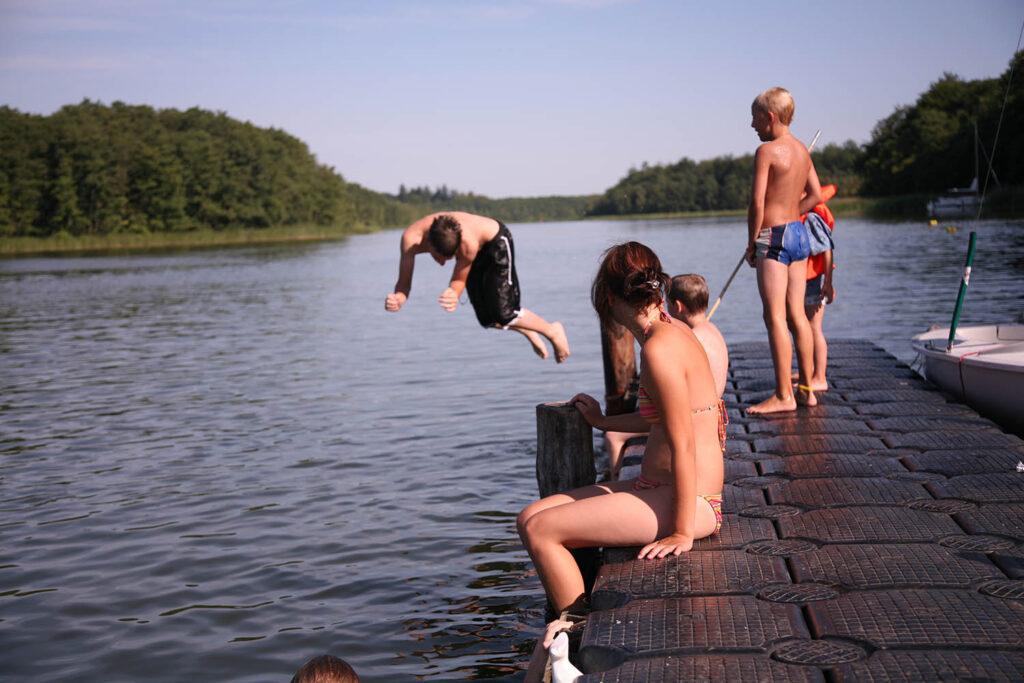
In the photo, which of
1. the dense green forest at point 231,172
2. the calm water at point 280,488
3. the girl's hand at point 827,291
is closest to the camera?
the calm water at point 280,488

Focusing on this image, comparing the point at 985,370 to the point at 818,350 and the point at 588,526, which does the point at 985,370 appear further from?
the point at 588,526

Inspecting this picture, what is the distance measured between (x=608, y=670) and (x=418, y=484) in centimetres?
642

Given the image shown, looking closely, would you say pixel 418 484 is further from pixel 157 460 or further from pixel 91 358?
pixel 91 358

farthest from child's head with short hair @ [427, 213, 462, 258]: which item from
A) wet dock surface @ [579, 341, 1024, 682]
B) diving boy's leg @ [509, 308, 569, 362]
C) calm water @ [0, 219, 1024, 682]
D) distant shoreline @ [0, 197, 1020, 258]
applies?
distant shoreline @ [0, 197, 1020, 258]

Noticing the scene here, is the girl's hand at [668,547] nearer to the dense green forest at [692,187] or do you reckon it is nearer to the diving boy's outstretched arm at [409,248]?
the diving boy's outstretched arm at [409,248]

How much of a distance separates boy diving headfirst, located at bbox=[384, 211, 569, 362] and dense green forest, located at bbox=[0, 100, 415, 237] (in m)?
93.2

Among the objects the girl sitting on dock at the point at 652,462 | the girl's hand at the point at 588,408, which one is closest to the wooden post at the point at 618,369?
the girl's hand at the point at 588,408

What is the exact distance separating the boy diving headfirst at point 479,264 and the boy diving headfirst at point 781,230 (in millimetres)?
1799

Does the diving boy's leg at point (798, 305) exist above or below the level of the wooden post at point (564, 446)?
above

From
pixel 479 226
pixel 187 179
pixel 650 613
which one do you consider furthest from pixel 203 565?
pixel 187 179

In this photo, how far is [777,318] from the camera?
742 cm

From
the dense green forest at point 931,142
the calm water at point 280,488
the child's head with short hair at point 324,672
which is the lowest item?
the calm water at point 280,488

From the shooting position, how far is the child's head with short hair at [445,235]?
810 centimetres

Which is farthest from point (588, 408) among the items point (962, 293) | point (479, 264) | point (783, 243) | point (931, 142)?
point (931, 142)
